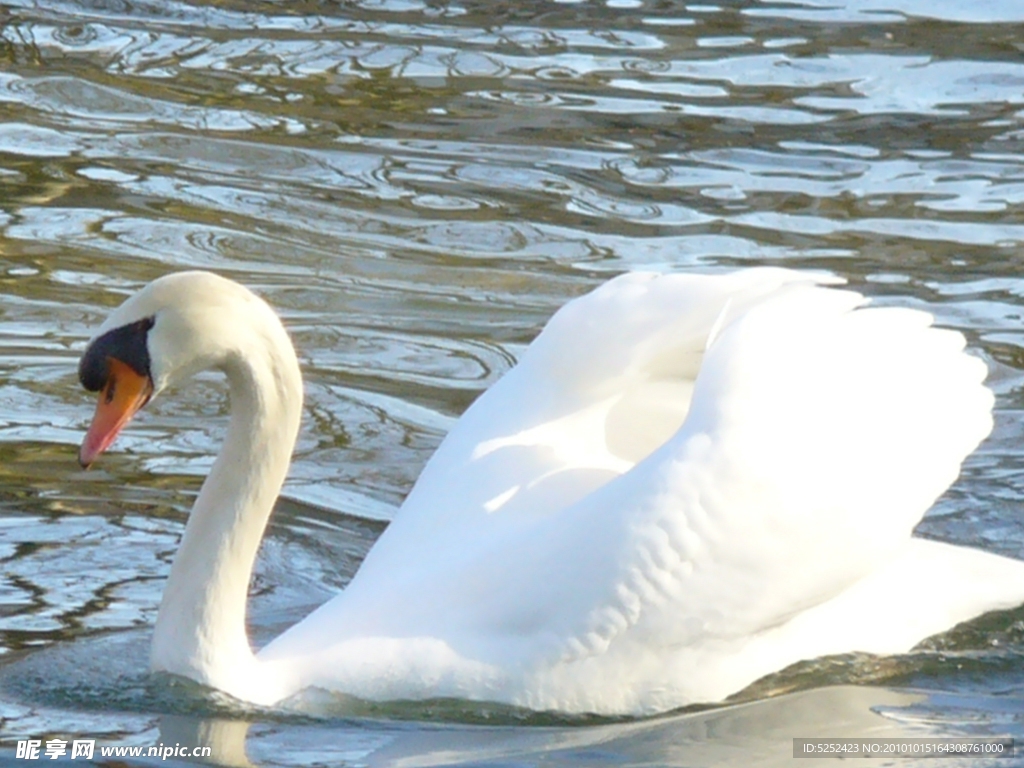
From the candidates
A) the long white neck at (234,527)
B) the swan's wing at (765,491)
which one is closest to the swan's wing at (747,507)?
the swan's wing at (765,491)

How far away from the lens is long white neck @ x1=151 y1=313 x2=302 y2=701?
174 inches

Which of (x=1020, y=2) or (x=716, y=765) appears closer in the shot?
(x=716, y=765)

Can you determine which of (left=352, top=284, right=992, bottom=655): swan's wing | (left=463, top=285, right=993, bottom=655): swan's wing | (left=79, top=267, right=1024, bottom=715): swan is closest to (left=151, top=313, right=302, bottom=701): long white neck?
(left=79, top=267, right=1024, bottom=715): swan

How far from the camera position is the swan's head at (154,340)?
14.0ft

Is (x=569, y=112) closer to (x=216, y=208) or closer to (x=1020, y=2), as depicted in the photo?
(x=216, y=208)

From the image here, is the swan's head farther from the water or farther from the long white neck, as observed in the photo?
the water

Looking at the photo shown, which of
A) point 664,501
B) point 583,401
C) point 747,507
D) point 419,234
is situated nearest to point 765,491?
point 747,507

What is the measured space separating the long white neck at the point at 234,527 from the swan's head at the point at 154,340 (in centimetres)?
7

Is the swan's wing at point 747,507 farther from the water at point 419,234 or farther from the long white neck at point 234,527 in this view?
the long white neck at point 234,527

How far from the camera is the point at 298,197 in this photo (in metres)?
9.07

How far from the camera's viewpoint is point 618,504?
4.40m

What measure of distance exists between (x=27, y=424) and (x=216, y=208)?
8.50 feet

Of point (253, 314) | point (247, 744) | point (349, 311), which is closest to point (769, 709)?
point (247, 744)

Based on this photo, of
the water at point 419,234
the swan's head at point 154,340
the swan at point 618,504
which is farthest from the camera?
the water at point 419,234
